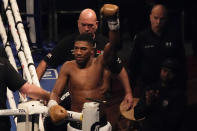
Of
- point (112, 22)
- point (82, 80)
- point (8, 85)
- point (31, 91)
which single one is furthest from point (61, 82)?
point (112, 22)

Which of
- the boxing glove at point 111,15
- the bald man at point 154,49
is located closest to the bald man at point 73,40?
the bald man at point 154,49

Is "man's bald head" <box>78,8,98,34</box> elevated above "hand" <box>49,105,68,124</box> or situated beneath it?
elevated above

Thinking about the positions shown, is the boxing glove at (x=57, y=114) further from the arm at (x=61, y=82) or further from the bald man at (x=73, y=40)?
the bald man at (x=73, y=40)

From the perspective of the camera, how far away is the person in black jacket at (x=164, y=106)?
14.6 feet

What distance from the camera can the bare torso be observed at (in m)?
4.35

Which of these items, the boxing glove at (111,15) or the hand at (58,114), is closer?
the hand at (58,114)

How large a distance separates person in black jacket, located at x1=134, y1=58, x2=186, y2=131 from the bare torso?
427mm

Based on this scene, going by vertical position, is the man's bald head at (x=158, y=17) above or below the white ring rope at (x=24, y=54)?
above

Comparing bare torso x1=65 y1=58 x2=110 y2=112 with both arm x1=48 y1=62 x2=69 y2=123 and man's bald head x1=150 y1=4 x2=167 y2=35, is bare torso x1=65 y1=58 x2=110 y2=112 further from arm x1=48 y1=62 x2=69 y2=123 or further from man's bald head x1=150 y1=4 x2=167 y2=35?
man's bald head x1=150 y1=4 x2=167 y2=35

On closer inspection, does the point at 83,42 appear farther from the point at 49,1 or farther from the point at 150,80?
the point at 49,1

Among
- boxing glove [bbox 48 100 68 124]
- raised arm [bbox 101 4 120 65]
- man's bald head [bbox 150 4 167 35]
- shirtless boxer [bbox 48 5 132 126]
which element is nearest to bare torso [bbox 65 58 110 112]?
shirtless boxer [bbox 48 5 132 126]

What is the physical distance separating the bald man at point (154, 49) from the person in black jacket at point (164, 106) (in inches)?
14.2

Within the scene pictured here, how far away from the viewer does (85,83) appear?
436cm

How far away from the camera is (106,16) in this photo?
392cm
